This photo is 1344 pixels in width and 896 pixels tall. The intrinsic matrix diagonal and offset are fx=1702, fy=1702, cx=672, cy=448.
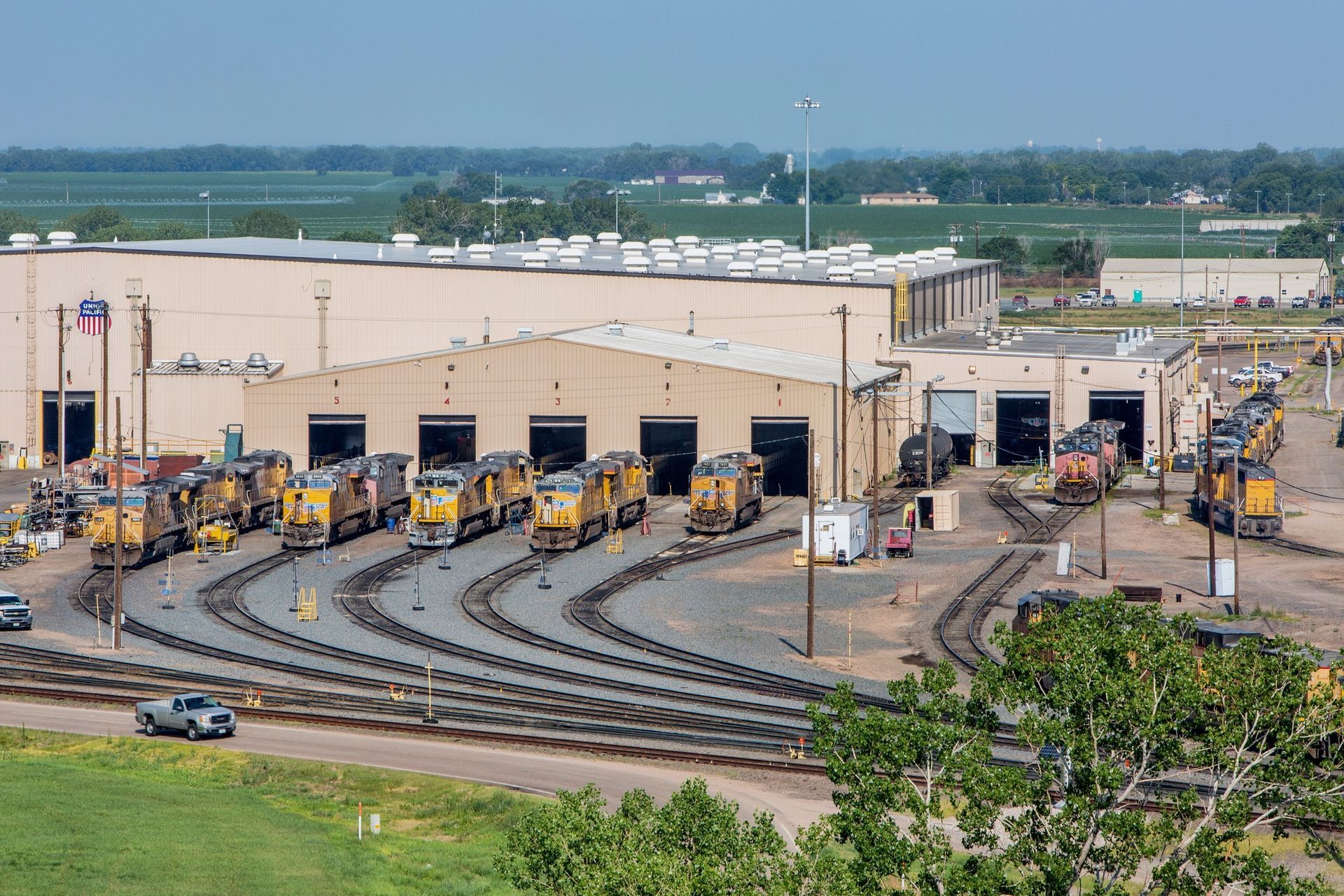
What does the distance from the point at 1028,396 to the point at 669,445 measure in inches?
832

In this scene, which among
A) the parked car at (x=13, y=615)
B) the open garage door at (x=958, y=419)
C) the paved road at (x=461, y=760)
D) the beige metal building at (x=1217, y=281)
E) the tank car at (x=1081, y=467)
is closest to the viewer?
the paved road at (x=461, y=760)

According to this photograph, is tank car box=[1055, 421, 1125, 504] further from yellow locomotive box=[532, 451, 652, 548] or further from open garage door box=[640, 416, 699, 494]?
yellow locomotive box=[532, 451, 652, 548]

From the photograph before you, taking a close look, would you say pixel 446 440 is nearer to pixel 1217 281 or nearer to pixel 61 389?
pixel 61 389

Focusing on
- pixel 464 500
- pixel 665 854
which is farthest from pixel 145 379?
pixel 665 854

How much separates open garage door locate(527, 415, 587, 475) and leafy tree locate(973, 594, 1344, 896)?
57393 mm

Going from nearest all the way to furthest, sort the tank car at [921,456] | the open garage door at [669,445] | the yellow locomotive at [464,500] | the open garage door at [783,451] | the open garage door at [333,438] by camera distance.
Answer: the yellow locomotive at [464,500], the open garage door at [783,451], the open garage door at [669,445], the open garage door at [333,438], the tank car at [921,456]

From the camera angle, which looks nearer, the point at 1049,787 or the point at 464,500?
the point at 1049,787

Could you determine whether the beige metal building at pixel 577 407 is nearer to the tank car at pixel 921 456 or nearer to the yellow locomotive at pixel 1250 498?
the tank car at pixel 921 456

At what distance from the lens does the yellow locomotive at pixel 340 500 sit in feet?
224

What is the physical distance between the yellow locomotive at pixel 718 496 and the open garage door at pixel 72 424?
123 ft

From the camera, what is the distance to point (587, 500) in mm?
69000

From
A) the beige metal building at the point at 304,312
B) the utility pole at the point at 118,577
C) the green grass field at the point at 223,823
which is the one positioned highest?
the beige metal building at the point at 304,312

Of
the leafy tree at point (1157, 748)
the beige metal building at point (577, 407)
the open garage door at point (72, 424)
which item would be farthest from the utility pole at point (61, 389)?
the leafy tree at point (1157, 748)

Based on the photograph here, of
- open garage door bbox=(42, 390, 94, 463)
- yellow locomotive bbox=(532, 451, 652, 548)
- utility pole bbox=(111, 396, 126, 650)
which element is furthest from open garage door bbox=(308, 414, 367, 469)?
utility pole bbox=(111, 396, 126, 650)
